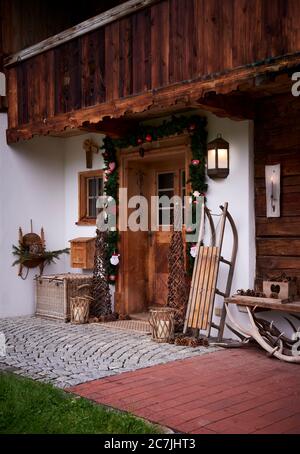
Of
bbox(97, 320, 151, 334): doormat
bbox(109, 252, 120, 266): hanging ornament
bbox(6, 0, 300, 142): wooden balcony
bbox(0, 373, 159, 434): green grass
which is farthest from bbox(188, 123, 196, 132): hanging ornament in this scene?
bbox(0, 373, 159, 434): green grass

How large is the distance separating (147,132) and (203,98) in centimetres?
200

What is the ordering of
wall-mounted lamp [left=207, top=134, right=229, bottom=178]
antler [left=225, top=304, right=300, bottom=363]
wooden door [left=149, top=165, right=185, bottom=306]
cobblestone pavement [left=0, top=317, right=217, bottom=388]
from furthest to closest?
wooden door [left=149, top=165, right=185, bottom=306]
wall-mounted lamp [left=207, top=134, right=229, bottom=178]
antler [left=225, top=304, right=300, bottom=363]
cobblestone pavement [left=0, top=317, right=217, bottom=388]

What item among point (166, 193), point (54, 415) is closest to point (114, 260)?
point (166, 193)

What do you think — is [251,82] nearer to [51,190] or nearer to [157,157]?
[157,157]

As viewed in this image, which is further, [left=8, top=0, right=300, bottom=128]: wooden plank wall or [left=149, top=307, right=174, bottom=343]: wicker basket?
[left=149, top=307, right=174, bottom=343]: wicker basket

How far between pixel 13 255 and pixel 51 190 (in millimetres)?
1339

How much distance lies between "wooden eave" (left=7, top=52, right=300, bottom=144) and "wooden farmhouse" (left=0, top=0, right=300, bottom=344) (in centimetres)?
2

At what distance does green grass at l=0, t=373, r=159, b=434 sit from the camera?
3.79 m

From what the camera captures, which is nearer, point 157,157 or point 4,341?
point 4,341

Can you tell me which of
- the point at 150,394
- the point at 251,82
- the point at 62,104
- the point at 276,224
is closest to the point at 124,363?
the point at 150,394

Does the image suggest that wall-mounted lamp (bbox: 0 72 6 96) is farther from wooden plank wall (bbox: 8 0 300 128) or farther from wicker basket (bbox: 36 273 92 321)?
wicker basket (bbox: 36 273 92 321)

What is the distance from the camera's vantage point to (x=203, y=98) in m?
6.12

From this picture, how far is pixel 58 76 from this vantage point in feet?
25.6

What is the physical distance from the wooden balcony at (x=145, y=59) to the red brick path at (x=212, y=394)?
9.32 feet
